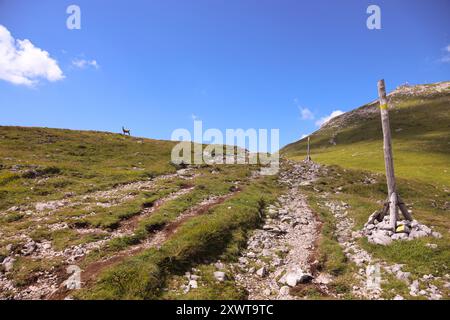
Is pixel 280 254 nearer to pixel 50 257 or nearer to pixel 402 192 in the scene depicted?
pixel 50 257

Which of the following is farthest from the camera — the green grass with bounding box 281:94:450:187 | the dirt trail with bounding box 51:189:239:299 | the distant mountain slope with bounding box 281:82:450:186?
the distant mountain slope with bounding box 281:82:450:186

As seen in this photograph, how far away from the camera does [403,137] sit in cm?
10694

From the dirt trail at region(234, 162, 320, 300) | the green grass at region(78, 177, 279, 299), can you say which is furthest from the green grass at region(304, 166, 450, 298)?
the green grass at region(78, 177, 279, 299)

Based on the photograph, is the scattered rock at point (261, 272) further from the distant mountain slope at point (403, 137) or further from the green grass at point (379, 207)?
the distant mountain slope at point (403, 137)

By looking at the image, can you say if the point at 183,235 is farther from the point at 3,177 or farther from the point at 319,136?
the point at 319,136

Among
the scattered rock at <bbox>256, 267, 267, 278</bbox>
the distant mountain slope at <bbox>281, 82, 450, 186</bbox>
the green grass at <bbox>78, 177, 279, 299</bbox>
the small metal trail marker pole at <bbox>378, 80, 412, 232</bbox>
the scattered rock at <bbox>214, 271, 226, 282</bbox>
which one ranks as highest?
the distant mountain slope at <bbox>281, 82, 450, 186</bbox>

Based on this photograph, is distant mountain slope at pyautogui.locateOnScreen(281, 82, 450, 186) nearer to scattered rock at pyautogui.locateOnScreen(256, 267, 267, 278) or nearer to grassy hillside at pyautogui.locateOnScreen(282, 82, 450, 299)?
grassy hillside at pyautogui.locateOnScreen(282, 82, 450, 299)

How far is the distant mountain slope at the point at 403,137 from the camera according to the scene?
6575 cm

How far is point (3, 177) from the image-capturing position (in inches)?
1055

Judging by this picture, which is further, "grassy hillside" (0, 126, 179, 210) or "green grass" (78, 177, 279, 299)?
"grassy hillside" (0, 126, 179, 210)

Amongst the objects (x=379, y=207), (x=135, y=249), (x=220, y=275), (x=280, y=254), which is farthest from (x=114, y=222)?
(x=379, y=207)

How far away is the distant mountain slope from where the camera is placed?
65.8 m

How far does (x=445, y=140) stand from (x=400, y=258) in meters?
99.7

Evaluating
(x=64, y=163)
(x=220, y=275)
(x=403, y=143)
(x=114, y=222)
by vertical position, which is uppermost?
(x=403, y=143)
